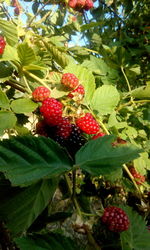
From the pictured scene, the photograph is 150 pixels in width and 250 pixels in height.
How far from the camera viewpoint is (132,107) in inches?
42.4

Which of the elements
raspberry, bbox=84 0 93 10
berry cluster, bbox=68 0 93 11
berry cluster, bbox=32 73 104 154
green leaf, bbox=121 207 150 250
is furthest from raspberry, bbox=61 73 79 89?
raspberry, bbox=84 0 93 10

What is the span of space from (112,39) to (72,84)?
1.37 meters

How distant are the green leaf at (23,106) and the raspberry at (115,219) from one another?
0.29 m

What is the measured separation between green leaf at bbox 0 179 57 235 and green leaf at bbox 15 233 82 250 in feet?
0.15

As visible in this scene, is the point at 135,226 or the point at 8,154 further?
the point at 135,226

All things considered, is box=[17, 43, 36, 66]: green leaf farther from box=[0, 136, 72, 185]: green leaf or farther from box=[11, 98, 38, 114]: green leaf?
box=[0, 136, 72, 185]: green leaf

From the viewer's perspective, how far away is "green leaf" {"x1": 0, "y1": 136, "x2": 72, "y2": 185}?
0.43 m

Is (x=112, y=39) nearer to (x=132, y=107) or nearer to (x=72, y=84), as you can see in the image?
(x=132, y=107)

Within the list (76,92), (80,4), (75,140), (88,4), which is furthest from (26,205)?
(88,4)

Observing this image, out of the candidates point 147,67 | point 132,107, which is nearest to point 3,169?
point 132,107

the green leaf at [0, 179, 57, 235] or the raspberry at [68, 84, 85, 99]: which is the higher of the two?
the raspberry at [68, 84, 85, 99]

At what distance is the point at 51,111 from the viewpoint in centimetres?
61

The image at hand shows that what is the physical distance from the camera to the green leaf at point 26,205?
0.54 m

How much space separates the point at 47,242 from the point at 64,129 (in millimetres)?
247
